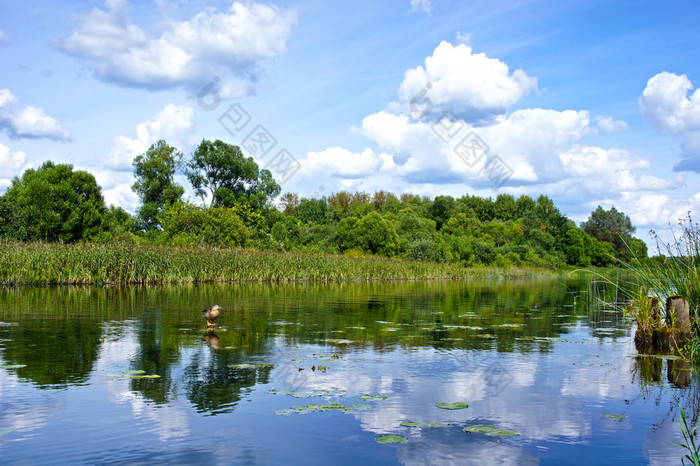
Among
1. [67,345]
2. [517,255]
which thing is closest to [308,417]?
[67,345]

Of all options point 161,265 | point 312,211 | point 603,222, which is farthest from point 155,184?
point 603,222

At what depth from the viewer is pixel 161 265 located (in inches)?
1148

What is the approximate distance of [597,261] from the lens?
86625 mm

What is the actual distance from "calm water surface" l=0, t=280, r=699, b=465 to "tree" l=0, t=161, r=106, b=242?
4359 cm

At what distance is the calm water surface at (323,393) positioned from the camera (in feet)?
15.4

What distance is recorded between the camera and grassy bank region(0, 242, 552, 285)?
25.6 metres

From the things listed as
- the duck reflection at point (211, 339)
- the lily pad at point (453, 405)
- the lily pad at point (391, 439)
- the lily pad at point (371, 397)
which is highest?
the duck reflection at point (211, 339)

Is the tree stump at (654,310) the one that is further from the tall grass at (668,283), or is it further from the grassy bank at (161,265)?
the grassy bank at (161,265)

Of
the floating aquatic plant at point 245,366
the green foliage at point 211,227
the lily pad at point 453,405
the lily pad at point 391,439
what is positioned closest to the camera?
the lily pad at point 391,439

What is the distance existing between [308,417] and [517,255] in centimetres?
6393

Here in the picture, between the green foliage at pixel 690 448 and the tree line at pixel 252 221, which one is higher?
the tree line at pixel 252 221

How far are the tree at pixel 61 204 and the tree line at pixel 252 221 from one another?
0.09 meters

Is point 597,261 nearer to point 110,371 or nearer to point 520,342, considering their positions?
point 520,342

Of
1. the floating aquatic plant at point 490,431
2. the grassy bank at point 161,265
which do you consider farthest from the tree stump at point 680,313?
the grassy bank at point 161,265
